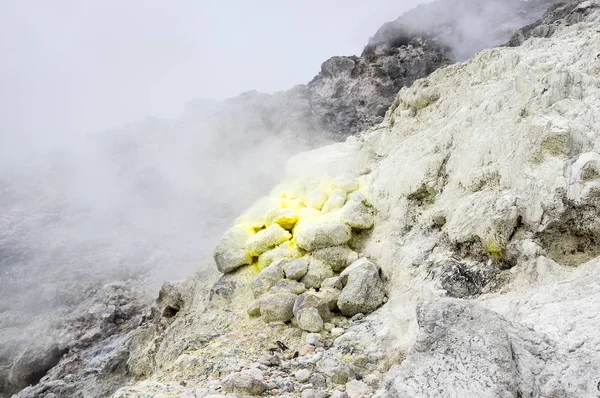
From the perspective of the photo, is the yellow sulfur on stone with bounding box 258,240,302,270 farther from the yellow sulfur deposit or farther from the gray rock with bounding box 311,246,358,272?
the gray rock with bounding box 311,246,358,272

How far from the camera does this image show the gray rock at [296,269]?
681cm

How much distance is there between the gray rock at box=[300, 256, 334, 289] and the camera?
6699 mm

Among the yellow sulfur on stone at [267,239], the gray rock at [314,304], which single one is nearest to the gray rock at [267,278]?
the yellow sulfur on stone at [267,239]

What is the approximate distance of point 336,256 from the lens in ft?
22.8

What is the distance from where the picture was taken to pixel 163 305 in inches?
376

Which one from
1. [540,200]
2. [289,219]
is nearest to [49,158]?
[289,219]

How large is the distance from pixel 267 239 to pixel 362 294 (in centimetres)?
256

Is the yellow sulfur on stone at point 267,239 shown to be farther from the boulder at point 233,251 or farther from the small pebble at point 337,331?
the small pebble at point 337,331

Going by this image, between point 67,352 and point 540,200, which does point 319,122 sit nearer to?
point 67,352

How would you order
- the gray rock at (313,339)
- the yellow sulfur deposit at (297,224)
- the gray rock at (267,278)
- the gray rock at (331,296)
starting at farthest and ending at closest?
the yellow sulfur deposit at (297,224)
the gray rock at (267,278)
the gray rock at (331,296)
the gray rock at (313,339)

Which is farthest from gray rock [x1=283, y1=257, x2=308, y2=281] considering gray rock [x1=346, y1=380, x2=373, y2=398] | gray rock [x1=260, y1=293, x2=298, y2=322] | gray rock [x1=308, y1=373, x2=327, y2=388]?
gray rock [x1=346, y1=380, x2=373, y2=398]

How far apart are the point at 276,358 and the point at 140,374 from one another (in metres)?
4.68

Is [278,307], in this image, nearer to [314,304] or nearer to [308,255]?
[314,304]

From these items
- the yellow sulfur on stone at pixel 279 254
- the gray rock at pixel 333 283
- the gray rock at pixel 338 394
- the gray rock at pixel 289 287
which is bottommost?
the gray rock at pixel 333 283
